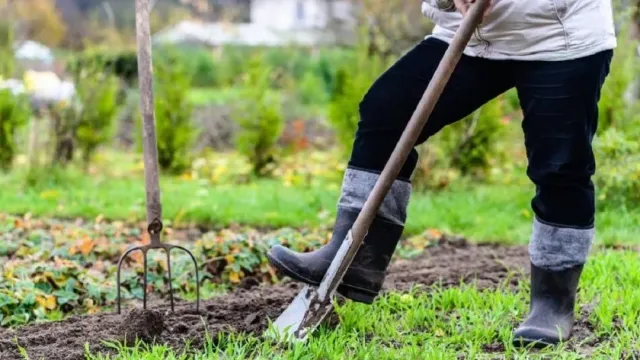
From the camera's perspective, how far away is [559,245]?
3348mm

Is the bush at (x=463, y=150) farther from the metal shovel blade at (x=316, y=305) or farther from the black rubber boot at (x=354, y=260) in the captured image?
the metal shovel blade at (x=316, y=305)

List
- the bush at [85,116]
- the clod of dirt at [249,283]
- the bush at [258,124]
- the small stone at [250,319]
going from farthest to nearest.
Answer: the bush at [258,124], the bush at [85,116], the clod of dirt at [249,283], the small stone at [250,319]

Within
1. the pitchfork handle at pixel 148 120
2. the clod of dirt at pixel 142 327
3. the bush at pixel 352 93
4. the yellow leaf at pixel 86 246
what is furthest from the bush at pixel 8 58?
the clod of dirt at pixel 142 327

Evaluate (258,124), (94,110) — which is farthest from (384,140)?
(94,110)

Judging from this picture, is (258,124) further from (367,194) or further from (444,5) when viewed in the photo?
(444,5)

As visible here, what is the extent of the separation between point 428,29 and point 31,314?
570 centimetres

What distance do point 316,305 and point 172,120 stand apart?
656 cm

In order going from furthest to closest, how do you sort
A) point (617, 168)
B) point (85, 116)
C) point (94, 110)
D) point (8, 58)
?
1. point (8, 58)
2. point (94, 110)
3. point (85, 116)
4. point (617, 168)

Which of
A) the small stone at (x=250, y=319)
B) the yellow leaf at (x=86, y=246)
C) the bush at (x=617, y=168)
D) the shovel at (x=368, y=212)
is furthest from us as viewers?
the bush at (x=617, y=168)

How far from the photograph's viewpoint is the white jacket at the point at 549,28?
311 centimetres

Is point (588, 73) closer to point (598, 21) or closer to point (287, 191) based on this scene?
point (598, 21)

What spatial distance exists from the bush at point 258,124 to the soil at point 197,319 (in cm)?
471

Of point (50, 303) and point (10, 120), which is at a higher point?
point (10, 120)

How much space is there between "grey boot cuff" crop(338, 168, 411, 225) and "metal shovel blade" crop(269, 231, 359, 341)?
207mm
